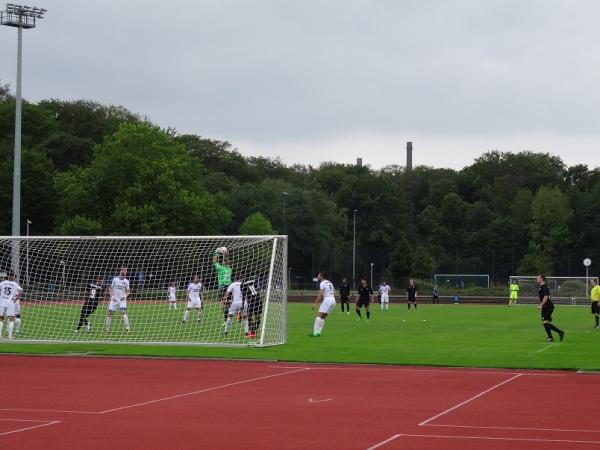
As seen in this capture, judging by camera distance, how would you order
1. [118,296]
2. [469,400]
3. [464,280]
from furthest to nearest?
[464,280] < [118,296] < [469,400]

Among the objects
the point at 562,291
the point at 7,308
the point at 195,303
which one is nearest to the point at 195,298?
the point at 195,303

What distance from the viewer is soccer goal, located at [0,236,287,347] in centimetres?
2958

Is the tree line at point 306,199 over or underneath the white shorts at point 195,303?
over

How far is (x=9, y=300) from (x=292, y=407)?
1720cm

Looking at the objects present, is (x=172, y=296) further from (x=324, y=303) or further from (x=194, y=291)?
(x=324, y=303)

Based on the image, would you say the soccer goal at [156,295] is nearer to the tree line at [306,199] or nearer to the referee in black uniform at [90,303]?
the referee in black uniform at [90,303]

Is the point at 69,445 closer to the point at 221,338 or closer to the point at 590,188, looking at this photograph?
the point at 221,338

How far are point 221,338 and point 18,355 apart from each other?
699 centimetres

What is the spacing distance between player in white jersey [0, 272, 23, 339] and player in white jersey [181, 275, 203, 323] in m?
7.08

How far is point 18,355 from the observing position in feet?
85.4

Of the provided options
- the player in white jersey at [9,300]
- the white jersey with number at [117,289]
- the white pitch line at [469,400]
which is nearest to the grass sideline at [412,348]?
the player in white jersey at [9,300]

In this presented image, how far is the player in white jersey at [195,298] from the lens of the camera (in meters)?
36.8

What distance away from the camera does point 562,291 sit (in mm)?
80875

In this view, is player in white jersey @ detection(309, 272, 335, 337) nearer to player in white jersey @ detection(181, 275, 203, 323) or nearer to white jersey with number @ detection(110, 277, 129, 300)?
player in white jersey @ detection(181, 275, 203, 323)
